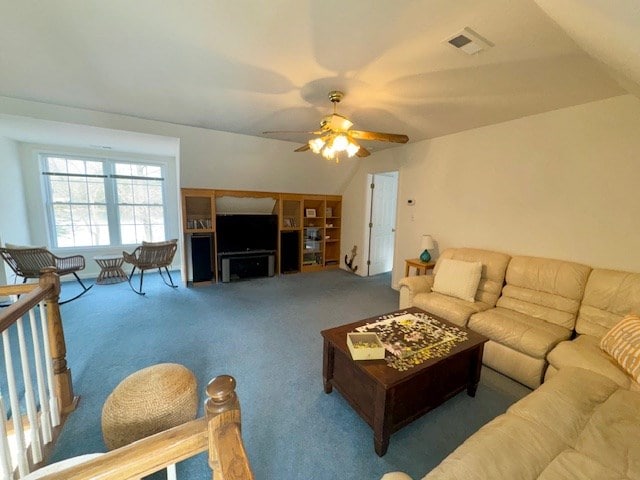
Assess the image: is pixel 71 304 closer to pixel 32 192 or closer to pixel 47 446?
pixel 32 192

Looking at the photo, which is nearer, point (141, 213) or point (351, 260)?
point (141, 213)

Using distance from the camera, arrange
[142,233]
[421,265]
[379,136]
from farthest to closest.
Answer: [142,233], [421,265], [379,136]

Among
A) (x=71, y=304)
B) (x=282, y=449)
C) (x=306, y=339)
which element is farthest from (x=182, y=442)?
(x=71, y=304)

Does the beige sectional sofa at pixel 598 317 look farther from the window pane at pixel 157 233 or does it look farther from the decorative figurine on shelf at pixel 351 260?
the window pane at pixel 157 233

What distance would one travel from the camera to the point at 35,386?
2061 millimetres

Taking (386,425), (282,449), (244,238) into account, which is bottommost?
(282,449)

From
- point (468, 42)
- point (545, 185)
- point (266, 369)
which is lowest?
point (266, 369)

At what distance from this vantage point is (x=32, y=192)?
4301 mm

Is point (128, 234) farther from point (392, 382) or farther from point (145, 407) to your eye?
point (392, 382)

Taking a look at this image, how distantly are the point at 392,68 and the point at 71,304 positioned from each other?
4.81 metres

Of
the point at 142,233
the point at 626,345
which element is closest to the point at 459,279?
the point at 626,345

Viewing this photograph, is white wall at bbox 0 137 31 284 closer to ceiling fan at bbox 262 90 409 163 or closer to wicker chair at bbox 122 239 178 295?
wicker chair at bbox 122 239 178 295

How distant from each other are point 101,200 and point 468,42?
591 centimetres

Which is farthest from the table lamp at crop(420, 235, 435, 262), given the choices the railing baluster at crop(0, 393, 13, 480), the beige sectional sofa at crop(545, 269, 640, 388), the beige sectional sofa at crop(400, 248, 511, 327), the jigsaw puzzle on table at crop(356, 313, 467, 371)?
the railing baluster at crop(0, 393, 13, 480)
